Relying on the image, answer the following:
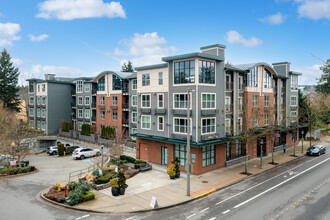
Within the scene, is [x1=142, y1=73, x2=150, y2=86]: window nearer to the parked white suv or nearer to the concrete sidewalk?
the concrete sidewalk

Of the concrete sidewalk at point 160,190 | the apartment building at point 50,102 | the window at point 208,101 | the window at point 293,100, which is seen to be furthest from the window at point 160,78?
the apartment building at point 50,102

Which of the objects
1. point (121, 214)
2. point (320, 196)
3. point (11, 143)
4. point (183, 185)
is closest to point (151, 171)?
Answer: point (183, 185)

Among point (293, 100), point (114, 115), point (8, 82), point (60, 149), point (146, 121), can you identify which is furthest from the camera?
point (8, 82)

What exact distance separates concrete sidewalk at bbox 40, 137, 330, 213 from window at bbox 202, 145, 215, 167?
1.13 metres

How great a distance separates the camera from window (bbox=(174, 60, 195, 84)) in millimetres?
26859

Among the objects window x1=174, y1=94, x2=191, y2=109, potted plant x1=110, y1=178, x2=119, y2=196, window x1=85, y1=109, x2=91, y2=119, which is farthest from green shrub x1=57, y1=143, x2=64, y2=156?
potted plant x1=110, y1=178, x2=119, y2=196

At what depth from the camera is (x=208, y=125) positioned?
27703 mm

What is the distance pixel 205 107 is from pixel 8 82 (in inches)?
2253

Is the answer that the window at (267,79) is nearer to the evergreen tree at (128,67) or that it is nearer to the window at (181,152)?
the window at (181,152)

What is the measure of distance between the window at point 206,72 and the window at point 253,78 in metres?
8.16

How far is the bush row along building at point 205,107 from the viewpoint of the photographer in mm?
27141

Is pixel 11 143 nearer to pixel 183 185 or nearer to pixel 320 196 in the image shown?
pixel 183 185

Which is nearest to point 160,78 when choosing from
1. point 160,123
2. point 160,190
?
point 160,123

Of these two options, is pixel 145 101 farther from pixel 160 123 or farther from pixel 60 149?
pixel 60 149
